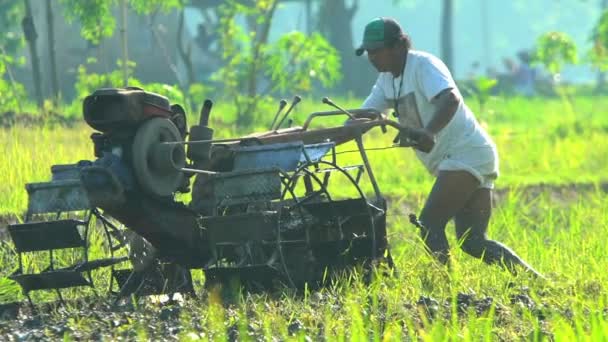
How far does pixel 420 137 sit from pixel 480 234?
88 centimetres

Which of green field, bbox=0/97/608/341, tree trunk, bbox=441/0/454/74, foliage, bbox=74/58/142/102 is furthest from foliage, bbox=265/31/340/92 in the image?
tree trunk, bbox=441/0/454/74

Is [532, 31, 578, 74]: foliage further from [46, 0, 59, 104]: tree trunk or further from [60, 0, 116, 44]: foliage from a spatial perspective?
[46, 0, 59, 104]: tree trunk

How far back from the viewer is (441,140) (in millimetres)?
7820

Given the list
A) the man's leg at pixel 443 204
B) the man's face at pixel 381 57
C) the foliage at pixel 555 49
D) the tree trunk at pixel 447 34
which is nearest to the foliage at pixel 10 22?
the foliage at pixel 555 49

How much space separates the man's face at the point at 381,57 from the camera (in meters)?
7.75

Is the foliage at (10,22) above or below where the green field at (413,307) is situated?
above

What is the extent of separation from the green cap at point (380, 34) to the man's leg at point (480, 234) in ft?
3.24

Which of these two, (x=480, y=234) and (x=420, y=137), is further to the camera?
(x=480, y=234)

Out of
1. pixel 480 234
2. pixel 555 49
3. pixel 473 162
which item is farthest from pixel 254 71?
pixel 473 162

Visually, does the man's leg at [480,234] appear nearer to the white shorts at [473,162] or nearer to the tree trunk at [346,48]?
the white shorts at [473,162]

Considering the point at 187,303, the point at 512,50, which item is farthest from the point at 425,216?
the point at 512,50

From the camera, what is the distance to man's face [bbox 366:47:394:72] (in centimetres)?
775

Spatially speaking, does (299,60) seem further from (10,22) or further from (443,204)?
(443,204)

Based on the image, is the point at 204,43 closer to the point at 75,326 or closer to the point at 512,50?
the point at 75,326
